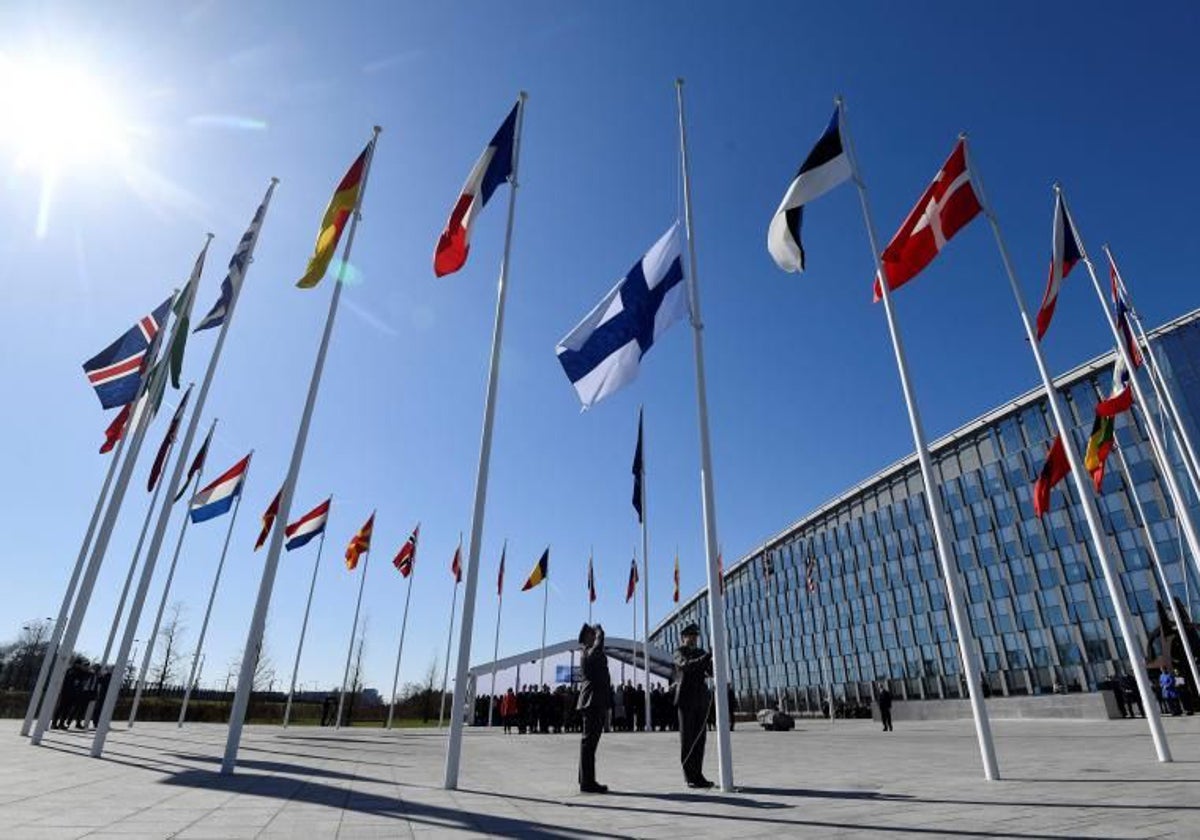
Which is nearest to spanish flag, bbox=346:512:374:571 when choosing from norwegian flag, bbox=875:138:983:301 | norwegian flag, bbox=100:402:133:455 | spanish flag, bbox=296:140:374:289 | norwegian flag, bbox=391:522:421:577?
norwegian flag, bbox=391:522:421:577

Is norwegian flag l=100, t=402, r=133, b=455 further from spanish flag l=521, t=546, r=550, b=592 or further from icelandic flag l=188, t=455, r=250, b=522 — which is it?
spanish flag l=521, t=546, r=550, b=592

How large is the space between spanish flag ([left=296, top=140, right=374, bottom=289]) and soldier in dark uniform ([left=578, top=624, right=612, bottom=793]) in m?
8.16

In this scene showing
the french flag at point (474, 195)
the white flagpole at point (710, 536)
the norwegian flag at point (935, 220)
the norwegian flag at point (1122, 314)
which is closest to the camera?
the white flagpole at point (710, 536)

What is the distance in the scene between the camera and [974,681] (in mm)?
8172

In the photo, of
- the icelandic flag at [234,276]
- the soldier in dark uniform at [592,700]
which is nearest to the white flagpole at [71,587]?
the icelandic flag at [234,276]

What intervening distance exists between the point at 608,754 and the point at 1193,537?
11888mm

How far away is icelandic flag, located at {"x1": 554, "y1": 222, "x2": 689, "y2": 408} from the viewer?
33.2 ft

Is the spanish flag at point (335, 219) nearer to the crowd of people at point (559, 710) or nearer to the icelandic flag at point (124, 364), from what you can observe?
the icelandic flag at point (124, 364)

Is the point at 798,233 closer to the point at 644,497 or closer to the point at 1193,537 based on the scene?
the point at 1193,537

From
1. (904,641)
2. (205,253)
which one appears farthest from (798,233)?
(904,641)

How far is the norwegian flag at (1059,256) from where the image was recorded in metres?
11.5

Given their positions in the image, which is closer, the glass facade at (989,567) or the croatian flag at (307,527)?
the croatian flag at (307,527)

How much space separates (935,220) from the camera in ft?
34.6

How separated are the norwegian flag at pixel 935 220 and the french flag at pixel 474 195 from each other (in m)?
6.89
